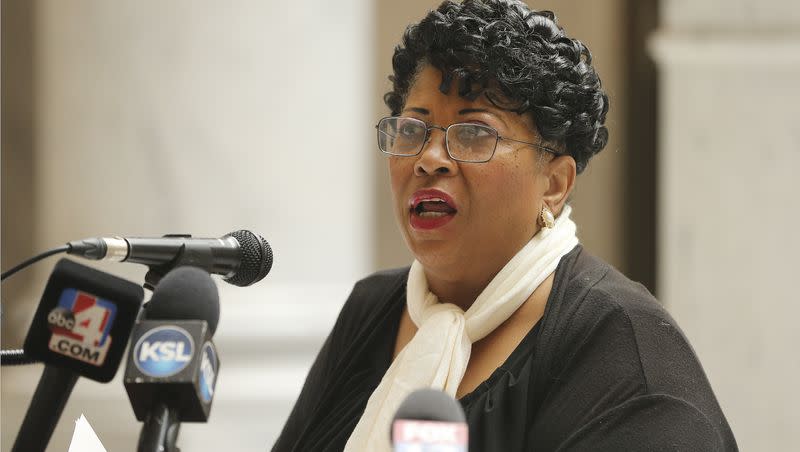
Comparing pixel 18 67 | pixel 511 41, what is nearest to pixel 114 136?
pixel 18 67

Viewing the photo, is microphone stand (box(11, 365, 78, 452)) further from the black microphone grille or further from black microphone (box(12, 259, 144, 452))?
the black microphone grille

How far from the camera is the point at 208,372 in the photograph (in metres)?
1.67

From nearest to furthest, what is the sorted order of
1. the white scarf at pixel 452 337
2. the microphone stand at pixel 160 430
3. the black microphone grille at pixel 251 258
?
the microphone stand at pixel 160 430 < the black microphone grille at pixel 251 258 < the white scarf at pixel 452 337

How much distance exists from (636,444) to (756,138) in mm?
2863

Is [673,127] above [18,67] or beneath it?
beneath

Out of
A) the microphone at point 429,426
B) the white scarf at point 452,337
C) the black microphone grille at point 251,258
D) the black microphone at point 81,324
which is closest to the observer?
the microphone at point 429,426

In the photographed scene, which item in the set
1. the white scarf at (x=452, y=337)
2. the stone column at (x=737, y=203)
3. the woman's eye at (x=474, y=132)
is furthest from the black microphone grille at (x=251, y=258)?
the stone column at (x=737, y=203)

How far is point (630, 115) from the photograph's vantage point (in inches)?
198

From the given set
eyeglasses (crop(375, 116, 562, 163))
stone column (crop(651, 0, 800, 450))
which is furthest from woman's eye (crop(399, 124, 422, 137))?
stone column (crop(651, 0, 800, 450))

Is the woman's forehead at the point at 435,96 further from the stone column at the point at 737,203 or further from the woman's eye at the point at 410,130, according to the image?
the stone column at the point at 737,203

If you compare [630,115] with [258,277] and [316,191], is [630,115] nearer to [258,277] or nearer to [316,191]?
[316,191]

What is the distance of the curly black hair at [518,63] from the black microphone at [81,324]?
110 centimetres

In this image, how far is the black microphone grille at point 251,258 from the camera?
2.00 meters

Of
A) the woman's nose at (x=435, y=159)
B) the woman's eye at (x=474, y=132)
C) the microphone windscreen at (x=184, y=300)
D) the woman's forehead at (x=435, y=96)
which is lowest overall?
the microphone windscreen at (x=184, y=300)
